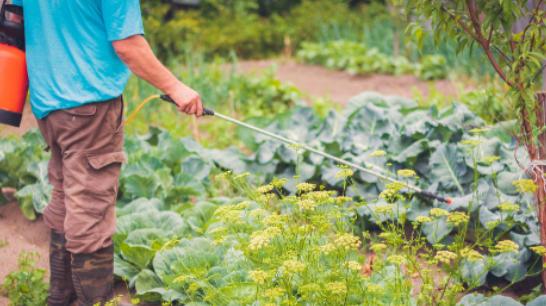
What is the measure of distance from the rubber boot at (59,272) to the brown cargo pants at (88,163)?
272 millimetres

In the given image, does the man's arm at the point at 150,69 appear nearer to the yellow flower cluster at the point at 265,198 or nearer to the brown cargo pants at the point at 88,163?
the brown cargo pants at the point at 88,163

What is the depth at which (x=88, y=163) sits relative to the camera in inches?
83.3

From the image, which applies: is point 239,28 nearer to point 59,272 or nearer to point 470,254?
point 59,272

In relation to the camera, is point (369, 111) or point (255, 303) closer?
point (255, 303)

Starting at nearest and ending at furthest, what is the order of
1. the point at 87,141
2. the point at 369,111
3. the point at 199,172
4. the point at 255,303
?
the point at 255,303
the point at 87,141
the point at 199,172
the point at 369,111

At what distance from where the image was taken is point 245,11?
35.8 ft

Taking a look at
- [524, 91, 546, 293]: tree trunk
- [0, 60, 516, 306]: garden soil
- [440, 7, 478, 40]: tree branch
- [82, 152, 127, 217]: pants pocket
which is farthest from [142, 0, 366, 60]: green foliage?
[524, 91, 546, 293]: tree trunk

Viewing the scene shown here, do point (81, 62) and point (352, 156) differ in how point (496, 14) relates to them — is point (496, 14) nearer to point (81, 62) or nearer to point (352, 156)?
point (352, 156)

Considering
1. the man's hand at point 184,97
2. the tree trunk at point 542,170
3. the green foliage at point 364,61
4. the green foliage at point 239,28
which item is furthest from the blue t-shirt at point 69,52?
the green foliage at point 239,28

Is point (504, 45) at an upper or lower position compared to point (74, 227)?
upper

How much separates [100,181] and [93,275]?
0.42m

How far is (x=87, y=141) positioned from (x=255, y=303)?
933mm

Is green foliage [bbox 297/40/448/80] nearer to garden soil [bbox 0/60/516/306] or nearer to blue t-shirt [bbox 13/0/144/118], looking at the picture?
garden soil [bbox 0/60/516/306]

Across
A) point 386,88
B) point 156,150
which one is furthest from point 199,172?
point 386,88
